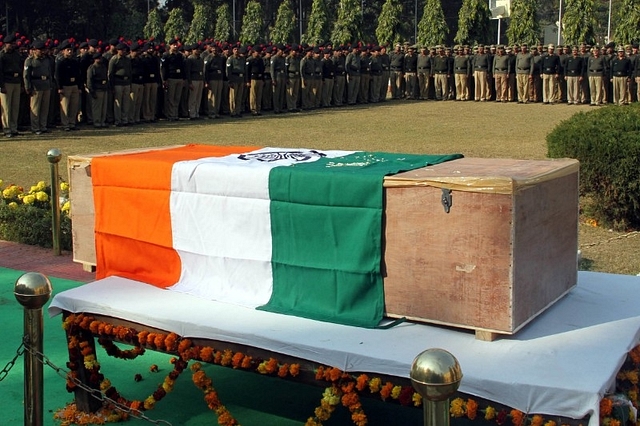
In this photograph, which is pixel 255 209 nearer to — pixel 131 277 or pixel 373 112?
pixel 131 277

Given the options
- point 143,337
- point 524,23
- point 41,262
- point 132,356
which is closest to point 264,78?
point 524,23

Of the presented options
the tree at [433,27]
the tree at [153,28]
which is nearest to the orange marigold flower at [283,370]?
the tree at [433,27]

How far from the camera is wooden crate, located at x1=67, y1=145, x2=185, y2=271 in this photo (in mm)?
5359

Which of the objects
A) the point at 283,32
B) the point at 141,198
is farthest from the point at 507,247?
the point at 283,32

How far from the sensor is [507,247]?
3.85 meters

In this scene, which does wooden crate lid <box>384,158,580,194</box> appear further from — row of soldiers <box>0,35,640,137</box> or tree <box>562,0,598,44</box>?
tree <box>562,0,598,44</box>

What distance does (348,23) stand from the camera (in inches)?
1491

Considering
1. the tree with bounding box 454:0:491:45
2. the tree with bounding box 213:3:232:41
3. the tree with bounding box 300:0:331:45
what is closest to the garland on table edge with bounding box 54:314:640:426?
the tree with bounding box 454:0:491:45

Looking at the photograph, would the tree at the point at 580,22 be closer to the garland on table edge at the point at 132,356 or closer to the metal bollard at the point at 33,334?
Result: the garland on table edge at the point at 132,356

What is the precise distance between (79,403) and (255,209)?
1.41 m

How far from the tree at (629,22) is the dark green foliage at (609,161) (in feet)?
82.8

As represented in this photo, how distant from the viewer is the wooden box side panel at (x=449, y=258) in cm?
387

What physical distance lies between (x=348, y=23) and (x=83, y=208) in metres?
33.4

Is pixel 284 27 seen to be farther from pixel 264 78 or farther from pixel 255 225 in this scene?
pixel 255 225
